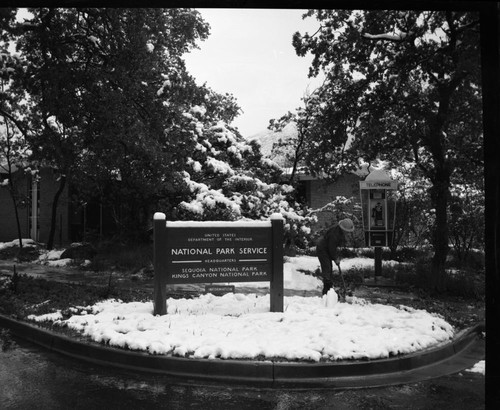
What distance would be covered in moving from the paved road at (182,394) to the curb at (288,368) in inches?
7.1

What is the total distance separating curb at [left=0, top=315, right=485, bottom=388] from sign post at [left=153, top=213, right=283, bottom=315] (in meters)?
1.75

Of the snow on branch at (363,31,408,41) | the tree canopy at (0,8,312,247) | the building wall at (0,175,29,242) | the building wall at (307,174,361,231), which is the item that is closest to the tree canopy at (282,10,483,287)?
the snow on branch at (363,31,408,41)

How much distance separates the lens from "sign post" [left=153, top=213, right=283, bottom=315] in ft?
27.0

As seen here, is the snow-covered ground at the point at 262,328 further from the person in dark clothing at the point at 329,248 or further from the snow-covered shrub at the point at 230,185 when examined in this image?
the snow-covered shrub at the point at 230,185

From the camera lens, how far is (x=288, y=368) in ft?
19.6

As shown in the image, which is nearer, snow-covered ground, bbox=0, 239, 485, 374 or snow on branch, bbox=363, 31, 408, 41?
snow-covered ground, bbox=0, 239, 485, 374

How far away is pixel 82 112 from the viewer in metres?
13.4

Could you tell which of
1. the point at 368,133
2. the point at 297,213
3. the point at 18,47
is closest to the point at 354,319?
the point at 368,133

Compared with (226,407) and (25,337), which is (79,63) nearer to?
(25,337)

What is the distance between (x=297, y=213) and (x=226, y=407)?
1333 cm

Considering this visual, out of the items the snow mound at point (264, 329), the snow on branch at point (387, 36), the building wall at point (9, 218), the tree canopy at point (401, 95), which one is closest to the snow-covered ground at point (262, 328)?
the snow mound at point (264, 329)

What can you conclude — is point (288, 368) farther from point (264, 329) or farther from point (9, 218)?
point (9, 218)

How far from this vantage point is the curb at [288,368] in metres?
5.92

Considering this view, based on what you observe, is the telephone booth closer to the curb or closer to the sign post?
the sign post
